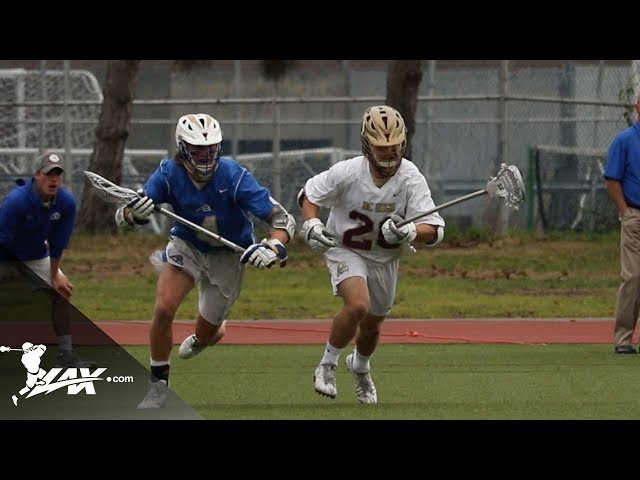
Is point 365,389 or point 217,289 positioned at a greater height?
point 217,289

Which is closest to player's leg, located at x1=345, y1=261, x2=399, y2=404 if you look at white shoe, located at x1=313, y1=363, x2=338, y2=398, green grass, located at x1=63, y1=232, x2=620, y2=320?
white shoe, located at x1=313, y1=363, x2=338, y2=398

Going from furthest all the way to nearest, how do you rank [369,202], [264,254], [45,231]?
1. [45,231]
2. [369,202]
3. [264,254]

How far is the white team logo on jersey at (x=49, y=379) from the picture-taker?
34.3 feet

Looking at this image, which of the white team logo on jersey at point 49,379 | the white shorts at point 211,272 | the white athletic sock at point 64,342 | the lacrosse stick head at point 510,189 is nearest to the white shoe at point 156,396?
the white team logo on jersey at point 49,379

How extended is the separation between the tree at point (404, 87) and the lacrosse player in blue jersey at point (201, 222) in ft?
40.3

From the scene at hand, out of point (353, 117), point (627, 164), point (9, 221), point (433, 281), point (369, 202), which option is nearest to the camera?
point (369, 202)

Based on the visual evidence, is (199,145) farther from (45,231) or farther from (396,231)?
(45,231)

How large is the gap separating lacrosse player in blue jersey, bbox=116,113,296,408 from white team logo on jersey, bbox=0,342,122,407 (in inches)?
27.8

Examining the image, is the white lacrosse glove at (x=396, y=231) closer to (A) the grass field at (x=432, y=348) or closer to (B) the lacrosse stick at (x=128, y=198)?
(B) the lacrosse stick at (x=128, y=198)

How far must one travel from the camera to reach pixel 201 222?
34.5ft

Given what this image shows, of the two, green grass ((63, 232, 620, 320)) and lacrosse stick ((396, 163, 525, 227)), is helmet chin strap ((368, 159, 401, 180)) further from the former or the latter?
green grass ((63, 232, 620, 320))

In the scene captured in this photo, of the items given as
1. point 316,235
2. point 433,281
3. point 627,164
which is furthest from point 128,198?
point 433,281

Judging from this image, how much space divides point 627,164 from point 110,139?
12.7 m

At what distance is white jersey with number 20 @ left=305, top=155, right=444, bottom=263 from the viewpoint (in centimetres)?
1071
